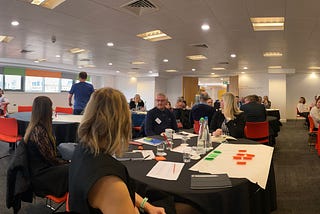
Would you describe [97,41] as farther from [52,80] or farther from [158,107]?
[52,80]

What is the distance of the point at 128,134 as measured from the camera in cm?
129

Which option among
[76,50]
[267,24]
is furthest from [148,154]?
[76,50]

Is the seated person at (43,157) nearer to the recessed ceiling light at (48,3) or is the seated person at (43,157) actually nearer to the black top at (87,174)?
the black top at (87,174)

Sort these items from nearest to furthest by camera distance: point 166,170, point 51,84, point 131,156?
point 166,170, point 131,156, point 51,84

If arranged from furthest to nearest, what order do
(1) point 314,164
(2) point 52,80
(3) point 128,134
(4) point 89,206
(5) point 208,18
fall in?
(2) point 52,80 → (1) point 314,164 → (5) point 208,18 → (3) point 128,134 → (4) point 89,206

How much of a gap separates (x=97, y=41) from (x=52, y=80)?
8.90 meters

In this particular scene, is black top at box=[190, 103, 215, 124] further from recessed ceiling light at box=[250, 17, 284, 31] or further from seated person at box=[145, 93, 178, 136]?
recessed ceiling light at box=[250, 17, 284, 31]

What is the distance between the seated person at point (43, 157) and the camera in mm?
2135

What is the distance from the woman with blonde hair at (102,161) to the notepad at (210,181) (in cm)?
48

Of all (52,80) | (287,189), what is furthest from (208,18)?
(52,80)

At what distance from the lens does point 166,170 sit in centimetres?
180

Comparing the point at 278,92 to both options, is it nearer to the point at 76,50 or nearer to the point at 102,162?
the point at 76,50

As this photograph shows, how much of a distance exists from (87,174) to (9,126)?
3.82m

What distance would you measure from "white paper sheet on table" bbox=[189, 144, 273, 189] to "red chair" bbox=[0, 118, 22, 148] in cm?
347
